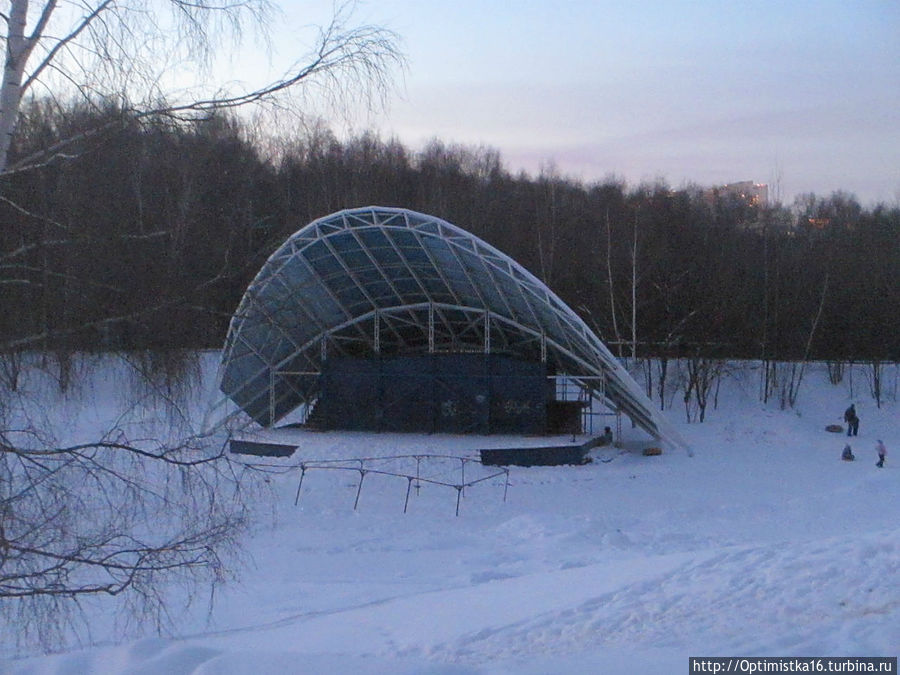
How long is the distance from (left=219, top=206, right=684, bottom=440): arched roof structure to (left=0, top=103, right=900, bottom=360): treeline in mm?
2376

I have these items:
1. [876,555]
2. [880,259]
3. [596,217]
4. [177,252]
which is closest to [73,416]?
[177,252]

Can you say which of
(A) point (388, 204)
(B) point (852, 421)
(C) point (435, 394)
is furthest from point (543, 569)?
(A) point (388, 204)

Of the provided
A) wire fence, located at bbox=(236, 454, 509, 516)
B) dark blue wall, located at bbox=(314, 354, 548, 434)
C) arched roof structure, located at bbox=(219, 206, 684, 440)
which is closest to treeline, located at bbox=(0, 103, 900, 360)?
arched roof structure, located at bbox=(219, 206, 684, 440)

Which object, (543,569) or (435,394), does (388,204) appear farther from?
(543,569)

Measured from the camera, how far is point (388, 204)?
158 feet

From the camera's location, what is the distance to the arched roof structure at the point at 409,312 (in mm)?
26375

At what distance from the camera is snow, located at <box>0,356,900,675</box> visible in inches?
270

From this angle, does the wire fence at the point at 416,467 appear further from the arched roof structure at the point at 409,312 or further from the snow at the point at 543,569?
the arched roof structure at the point at 409,312

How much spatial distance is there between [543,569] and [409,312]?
20834 millimetres

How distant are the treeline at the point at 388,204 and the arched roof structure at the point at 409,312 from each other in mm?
2376

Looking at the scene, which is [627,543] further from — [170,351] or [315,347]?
[315,347]

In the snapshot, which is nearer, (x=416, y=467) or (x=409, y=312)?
(x=416, y=467)

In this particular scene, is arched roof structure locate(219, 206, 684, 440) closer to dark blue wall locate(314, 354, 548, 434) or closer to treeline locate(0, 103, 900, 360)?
dark blue wall locate(314, 354, 548, 434)

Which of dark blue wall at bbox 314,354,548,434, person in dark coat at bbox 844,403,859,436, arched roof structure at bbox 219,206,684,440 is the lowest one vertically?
person in dark coat at bbox 844,403,859,436
